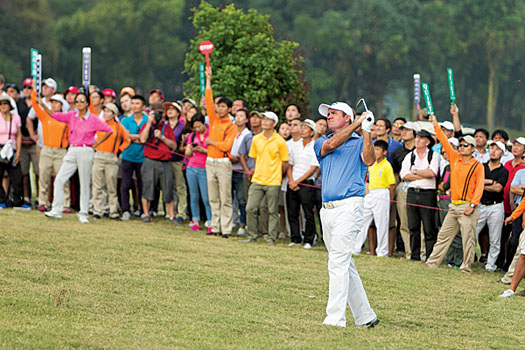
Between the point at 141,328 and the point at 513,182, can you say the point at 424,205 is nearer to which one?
the point at 513,182

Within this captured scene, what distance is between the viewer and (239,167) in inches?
606

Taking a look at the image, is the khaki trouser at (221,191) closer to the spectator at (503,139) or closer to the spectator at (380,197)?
the spectator at (380,197)

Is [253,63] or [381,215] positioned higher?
[253,63]

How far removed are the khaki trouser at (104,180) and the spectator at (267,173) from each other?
10.4 ft

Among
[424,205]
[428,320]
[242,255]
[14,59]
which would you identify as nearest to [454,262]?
[424,205]

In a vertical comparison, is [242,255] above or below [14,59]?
below

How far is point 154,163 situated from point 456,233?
623 cm

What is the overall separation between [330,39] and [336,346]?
60654 millimetres

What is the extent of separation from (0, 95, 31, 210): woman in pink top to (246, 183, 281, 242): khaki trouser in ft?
15.8

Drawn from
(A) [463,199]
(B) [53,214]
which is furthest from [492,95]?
(B) [53,214]

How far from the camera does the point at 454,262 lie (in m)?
13.4

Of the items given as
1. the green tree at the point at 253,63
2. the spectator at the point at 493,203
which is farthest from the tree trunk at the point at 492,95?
the spectator at the point at 493,203

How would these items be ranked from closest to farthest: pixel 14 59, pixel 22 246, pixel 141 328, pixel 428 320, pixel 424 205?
pixel 141 328
pixel 428 320
pixel 22 246
pixel 424 205
pixel 14 59

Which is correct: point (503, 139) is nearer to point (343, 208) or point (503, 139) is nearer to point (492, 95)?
point (343, 208)
